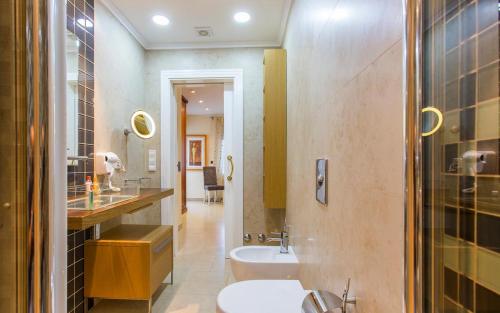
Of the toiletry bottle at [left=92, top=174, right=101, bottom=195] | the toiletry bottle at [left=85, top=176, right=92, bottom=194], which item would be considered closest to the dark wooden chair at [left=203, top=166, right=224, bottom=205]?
the toiletry bottle at [left=92, top=174, right=101, bottom=195]

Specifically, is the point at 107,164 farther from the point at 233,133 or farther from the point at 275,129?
the point at 275,129

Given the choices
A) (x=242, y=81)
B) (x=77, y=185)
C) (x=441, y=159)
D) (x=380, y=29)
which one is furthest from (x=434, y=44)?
(x=242, y=81)

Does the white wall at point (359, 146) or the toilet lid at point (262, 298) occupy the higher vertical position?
the white wall at point (359, 146)

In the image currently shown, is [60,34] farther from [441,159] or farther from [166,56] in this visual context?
[166,56]

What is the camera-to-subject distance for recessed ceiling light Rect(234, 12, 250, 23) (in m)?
2.56

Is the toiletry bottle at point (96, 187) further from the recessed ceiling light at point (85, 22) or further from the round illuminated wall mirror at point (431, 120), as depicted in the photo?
the round illuminated wall mirror at point (431, 120)

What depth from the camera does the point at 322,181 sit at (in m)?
1.26

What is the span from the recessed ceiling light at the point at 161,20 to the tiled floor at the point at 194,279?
2549 mm

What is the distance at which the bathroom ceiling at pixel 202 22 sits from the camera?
94.5 inches

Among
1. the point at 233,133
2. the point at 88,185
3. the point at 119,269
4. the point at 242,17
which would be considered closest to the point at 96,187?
the point at 88,185

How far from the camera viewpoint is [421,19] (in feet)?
1.37

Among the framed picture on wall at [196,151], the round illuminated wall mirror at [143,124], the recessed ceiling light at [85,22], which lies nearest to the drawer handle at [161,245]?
the round illuminated wall mirror at [143,124]

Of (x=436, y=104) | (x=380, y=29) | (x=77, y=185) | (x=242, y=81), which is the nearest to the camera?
(x=436, y=104)

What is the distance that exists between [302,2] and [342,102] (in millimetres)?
1143
